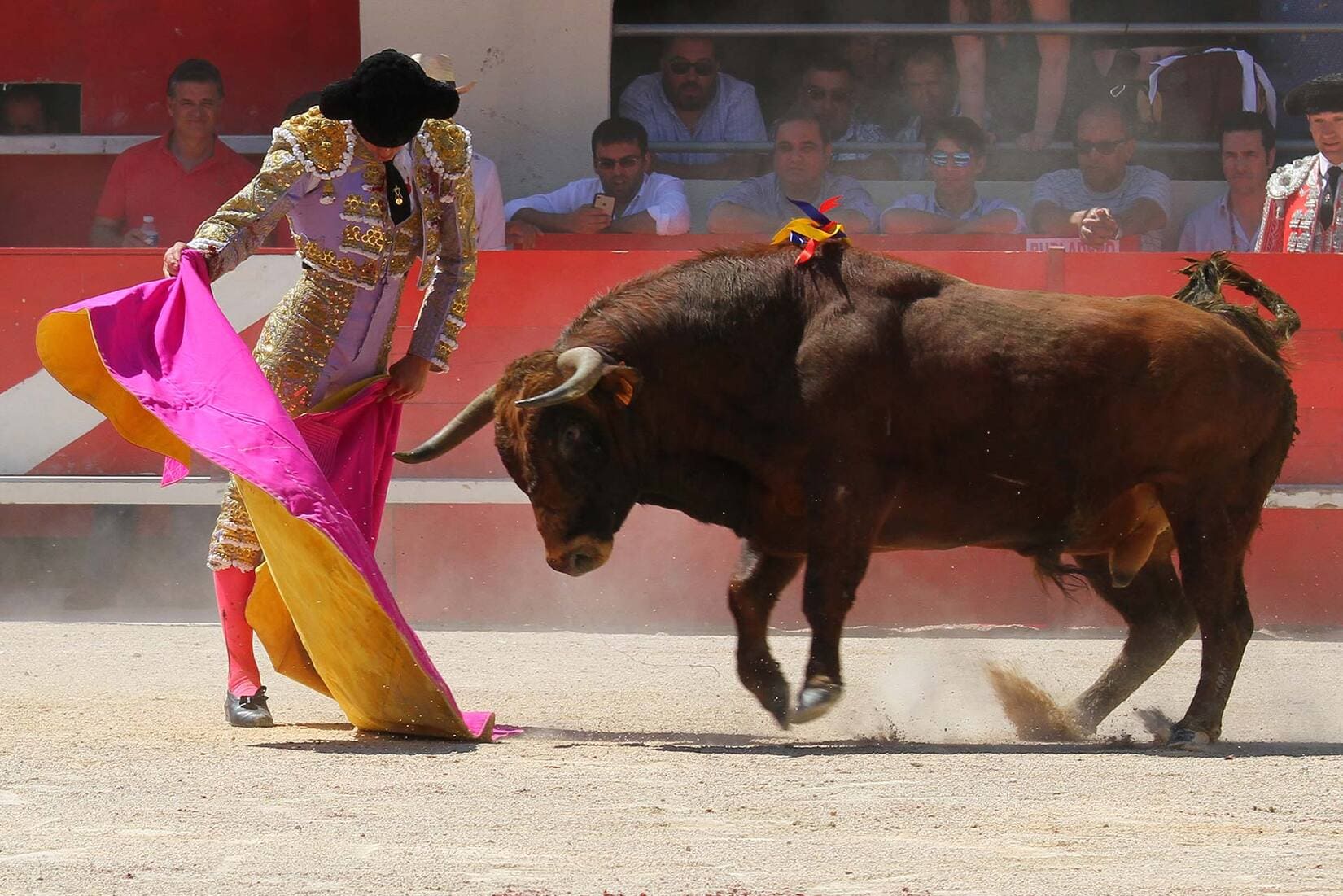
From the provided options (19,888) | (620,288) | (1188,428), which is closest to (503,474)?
(620,288)

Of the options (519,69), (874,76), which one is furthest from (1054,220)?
(519,69)

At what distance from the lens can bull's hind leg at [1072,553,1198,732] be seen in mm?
5297

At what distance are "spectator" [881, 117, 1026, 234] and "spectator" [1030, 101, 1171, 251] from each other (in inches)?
7.3

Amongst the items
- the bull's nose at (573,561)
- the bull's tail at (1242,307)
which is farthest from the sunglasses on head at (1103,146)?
the bull's nose at (573,561)

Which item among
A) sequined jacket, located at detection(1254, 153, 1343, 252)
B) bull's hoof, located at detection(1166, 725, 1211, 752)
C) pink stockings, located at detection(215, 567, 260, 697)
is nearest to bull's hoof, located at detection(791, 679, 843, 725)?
bull's hoof, located at detection(1166, 725, 1211, 752)

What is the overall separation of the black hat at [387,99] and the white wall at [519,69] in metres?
4.44

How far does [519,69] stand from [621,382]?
186 inches

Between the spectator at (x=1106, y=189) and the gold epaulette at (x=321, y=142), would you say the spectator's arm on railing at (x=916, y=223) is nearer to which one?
the spectator at (x=1106, y=189)

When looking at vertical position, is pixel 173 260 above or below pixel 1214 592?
above

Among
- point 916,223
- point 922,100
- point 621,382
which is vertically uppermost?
point 922,100

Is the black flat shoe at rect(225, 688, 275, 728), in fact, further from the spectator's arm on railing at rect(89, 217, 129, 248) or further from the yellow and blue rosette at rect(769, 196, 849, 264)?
the spectator's arm on railing at rect(89, 217, 129, 248)

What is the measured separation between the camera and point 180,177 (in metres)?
Answer: 8.74

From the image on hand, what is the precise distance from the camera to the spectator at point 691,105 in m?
9.29

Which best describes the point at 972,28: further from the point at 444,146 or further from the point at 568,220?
the point at 444,146
